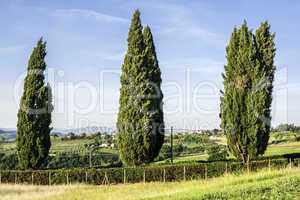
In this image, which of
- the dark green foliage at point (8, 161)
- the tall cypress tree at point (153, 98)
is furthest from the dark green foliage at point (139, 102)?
the dark green foliage at point (8, 161)

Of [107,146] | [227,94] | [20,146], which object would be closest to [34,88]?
[20,146]

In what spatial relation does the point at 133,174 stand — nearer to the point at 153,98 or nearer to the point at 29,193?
the point at 153,98

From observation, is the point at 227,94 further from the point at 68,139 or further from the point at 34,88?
the point at 68,139

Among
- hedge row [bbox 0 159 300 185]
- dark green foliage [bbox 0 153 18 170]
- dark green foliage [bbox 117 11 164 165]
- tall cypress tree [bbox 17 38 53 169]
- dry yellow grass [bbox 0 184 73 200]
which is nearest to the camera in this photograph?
dry yellow grass [bbox 0 184 73 200]

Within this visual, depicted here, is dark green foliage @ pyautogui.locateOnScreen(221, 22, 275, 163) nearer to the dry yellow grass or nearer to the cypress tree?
the cypress tree

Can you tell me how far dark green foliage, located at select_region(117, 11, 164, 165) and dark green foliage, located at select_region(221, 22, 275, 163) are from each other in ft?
17.2

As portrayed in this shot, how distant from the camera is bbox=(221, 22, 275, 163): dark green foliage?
34094mm

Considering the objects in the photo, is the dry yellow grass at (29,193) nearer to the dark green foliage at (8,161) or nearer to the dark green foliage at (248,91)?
the dark green foliage at (248,91)

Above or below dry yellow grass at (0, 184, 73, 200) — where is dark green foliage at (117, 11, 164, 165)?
above

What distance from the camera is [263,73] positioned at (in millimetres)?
35250

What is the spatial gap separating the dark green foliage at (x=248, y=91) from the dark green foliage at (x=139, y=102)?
5239 millimetres

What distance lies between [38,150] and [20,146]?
4.67 feet

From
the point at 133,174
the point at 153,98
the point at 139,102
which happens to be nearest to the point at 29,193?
the point at 133,174

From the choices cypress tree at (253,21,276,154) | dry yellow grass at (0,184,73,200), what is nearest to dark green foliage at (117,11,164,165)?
cypress tree at (253,21,276,154)
